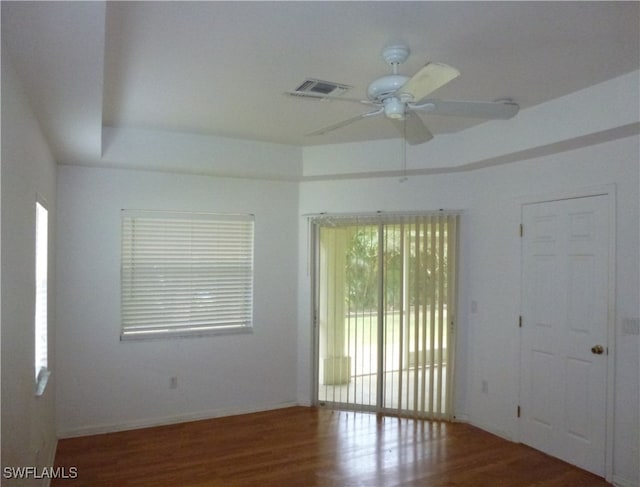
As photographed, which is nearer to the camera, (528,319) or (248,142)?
(528,319)

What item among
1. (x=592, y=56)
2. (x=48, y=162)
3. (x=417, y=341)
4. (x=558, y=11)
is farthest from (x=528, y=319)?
(x=48, y=162)

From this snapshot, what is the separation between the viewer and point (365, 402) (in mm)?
4586

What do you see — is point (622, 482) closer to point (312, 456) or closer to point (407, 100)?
point (312, 456)

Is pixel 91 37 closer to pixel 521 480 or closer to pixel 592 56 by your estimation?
pixel 592 56

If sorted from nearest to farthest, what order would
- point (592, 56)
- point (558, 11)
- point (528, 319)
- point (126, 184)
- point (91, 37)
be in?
1. point (91, 37)
2. point (558, 11)
3. point (592, 56)
4. point (528, 319)
5. point (126, 184)

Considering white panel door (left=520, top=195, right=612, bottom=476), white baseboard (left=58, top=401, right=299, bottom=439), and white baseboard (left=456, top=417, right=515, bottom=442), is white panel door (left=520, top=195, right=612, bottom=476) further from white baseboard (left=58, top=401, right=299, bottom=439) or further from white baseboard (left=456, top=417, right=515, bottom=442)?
white baseboard (left=58, top=401, right=299, bottom=439)

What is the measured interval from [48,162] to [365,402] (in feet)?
12.1

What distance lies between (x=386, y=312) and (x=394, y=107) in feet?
9.08

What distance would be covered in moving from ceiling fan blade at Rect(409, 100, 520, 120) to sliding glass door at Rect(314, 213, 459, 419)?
202cm

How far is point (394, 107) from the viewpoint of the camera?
2191mm

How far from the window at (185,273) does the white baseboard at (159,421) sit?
818 mm

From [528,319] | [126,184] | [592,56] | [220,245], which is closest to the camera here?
[592,56]

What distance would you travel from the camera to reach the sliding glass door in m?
4.35

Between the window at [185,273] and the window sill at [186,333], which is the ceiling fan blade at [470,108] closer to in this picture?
the window at [185,273]
